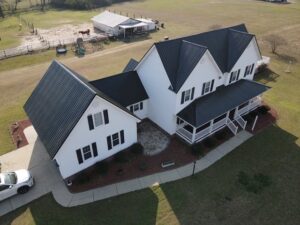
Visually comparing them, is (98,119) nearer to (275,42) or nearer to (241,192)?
(241,192)

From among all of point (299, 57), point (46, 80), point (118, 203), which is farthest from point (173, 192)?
point (299, 57)

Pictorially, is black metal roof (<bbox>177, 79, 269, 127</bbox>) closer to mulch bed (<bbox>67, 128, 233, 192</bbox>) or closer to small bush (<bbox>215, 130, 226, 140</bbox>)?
small bush (<bbox>215, 130, 226, 140</bbox>)

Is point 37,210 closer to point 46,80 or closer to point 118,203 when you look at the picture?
point 118,203

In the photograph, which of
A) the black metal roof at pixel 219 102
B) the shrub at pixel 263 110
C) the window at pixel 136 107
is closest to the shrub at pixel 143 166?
the black metal roof at pixel 219 102

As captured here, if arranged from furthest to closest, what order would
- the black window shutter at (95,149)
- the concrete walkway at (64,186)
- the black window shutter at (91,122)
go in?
the black window shutter at (95,149)
the black window shutter at (91,122)
the concrete walkway at (64,186)

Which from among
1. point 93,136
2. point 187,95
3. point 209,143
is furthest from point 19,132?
point 209,143

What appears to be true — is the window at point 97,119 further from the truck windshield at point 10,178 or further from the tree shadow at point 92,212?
the truck windshield at point 10,178
